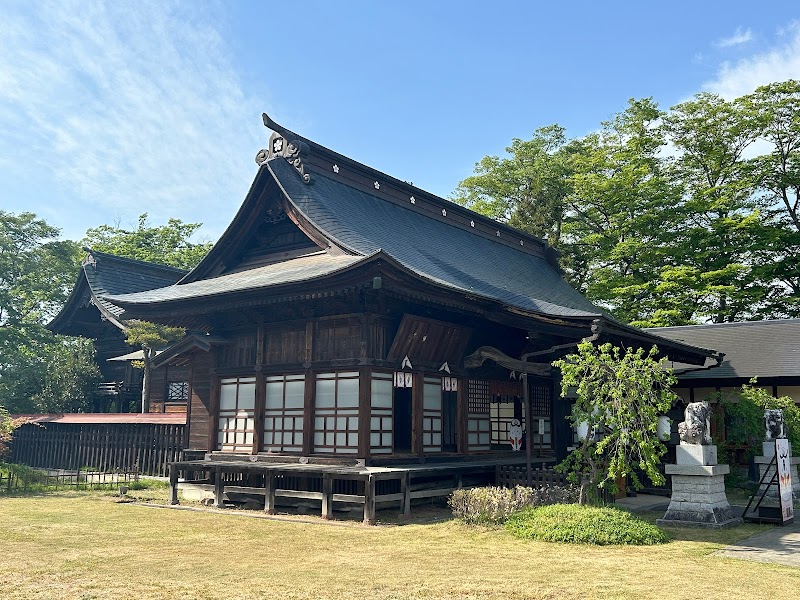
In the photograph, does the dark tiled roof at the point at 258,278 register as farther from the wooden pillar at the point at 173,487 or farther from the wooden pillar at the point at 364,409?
the wooden pillar at the point at 173,487

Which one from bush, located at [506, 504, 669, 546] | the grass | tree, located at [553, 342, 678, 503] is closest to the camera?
the grass

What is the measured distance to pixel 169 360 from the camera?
2062cm

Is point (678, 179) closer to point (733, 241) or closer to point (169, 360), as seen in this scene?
point (733, 241)

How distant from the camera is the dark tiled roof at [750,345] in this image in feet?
77.5

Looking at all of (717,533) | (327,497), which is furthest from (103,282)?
(717,533)

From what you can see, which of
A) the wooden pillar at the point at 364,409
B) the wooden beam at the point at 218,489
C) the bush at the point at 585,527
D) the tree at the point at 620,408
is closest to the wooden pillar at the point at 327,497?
the wooden pillar at the point at 364,409

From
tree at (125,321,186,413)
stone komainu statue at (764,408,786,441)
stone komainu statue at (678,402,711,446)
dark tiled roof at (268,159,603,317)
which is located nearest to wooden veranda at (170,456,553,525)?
dark tiled roof at (268,159,603,317)

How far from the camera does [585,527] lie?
1235 cm

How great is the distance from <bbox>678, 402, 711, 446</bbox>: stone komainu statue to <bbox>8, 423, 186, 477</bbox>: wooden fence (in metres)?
15.0

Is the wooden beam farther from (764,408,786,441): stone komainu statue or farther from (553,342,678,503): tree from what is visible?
(764,408,786,441): stone komainu statue

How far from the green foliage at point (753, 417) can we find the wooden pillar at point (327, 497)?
40.2 ft

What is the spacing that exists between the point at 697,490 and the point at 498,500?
427cm

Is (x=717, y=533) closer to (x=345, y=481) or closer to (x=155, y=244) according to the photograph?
(x=345, y=481)

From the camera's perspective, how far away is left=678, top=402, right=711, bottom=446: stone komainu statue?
1477 centimetres
